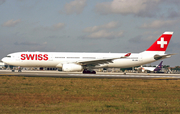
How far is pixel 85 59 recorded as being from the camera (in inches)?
1783

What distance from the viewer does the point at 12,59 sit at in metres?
44.0

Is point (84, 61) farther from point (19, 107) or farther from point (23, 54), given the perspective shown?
point (19, 107)

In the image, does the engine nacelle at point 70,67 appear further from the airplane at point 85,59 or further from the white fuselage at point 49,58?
the white fuselage at point 49,58

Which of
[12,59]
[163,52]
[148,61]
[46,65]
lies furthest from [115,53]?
[12,59]

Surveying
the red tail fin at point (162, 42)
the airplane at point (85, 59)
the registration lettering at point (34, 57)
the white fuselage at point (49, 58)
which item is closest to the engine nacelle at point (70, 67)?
the airplane at point (85, 59)

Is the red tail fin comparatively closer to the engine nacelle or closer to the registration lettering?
the engine nacelle

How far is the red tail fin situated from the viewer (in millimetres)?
48750

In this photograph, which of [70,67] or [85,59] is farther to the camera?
[85,59]

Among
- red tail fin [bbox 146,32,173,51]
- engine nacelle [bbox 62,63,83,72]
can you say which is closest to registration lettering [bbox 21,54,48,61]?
engine nacelle [bbox 62,63,83,72]

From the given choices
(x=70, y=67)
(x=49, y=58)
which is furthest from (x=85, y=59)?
(x=49, y=58)

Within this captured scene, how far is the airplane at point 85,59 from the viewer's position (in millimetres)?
43219

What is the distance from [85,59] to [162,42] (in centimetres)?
1703

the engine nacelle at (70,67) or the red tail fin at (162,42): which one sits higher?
the red tail fin at (162,42)

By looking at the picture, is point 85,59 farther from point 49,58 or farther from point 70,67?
point 49,58
